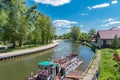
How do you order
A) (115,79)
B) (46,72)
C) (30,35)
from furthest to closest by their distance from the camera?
(30,35), (46,72), (115,79)

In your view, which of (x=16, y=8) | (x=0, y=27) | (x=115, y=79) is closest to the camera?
(x=115, y=79)

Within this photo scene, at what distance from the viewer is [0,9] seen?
160 feet

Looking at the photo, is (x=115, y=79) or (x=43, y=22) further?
(x=43, y=22)

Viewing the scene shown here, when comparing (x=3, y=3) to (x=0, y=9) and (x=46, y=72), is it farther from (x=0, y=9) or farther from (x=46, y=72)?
(x=46, y=72)

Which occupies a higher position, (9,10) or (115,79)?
(9,10)

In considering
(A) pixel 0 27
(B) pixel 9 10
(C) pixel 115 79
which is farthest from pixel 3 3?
(C) pixel 115 79

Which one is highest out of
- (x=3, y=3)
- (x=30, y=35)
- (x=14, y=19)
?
(x=3, y=3)

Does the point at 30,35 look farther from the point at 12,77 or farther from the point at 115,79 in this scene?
the point at 115,79

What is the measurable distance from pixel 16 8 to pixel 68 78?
3541 cm

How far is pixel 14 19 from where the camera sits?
1989 inches

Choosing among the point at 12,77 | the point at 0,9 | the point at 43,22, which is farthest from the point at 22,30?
the point at 12,77

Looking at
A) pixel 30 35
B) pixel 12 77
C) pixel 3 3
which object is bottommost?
pixel 12 77

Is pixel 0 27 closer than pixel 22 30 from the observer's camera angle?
Yes

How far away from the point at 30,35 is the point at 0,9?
15.7 metres
